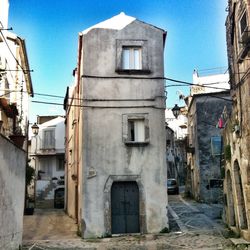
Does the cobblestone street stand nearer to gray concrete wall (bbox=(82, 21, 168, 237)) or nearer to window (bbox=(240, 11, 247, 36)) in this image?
gray concrete wall (bbox=(82, 21, 168, 237))

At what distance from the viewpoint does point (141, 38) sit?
56.7ft

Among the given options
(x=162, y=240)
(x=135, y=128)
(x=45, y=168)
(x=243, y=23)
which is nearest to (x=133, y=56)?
(x=135, y=128)

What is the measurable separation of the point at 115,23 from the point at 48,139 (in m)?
26.5

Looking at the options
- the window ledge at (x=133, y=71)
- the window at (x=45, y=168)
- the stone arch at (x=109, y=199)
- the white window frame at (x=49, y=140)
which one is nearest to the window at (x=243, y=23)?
the window ledge at (x=133, y=71)

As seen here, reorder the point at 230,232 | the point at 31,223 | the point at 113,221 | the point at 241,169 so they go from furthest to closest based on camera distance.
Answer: the point at 31,223
the point at 113,221
the point at 230,232
the point at 241,169

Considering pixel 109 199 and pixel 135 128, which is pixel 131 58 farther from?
pixel 109 199

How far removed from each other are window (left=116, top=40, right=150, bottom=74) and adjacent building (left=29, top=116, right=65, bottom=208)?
23.6 meters

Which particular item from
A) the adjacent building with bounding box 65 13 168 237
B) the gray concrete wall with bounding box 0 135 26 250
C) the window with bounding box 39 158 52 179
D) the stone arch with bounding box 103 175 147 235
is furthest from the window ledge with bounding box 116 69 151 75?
the window with bounding box 39 158 52 179

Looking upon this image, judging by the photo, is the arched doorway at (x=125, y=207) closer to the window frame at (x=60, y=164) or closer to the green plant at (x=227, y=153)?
the green plant at (x=227, y=153)

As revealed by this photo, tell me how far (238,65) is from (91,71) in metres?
6.47

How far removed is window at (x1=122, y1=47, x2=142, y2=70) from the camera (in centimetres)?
1716

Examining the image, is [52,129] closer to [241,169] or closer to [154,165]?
[154,165]

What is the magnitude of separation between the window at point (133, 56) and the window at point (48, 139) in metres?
26.0

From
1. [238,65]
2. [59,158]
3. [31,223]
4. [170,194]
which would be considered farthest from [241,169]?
[59,158]
